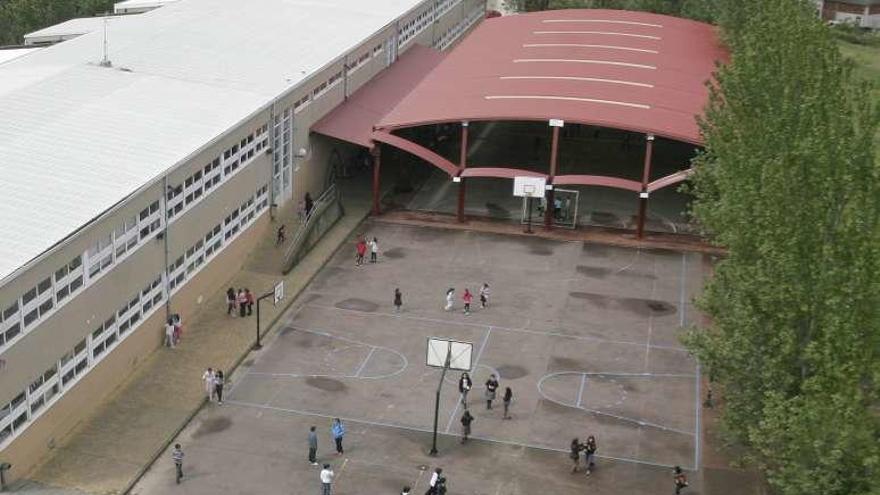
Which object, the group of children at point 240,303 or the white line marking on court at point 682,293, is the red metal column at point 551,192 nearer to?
the white line marking on court at point 682,293

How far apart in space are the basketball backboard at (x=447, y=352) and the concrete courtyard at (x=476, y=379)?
2.60 meters

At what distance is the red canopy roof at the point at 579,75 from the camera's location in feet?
194

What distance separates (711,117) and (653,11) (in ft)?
154

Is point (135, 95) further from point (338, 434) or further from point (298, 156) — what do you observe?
point (338, 434)

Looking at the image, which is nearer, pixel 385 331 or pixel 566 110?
pixel 385 331

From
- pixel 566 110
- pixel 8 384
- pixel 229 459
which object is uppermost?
pixel 566 110

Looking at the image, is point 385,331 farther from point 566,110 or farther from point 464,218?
point 566,110

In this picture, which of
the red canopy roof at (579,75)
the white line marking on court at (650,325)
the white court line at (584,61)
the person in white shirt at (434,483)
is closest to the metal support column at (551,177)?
the red canopy roof at (579,75)

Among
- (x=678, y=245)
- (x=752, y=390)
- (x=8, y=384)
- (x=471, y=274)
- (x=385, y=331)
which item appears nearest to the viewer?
(x=752, y=390)

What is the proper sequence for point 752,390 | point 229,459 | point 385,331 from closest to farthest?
point 752,390 < point 229,459 < point 385,331

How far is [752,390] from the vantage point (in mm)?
31328

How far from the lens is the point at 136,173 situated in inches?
1690

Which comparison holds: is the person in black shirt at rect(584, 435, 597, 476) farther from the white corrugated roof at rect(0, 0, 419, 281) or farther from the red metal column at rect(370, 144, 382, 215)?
the red metal column at rect(370, 144, 382, 215)

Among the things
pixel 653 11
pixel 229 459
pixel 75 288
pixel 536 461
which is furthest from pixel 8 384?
pixel 653 11
